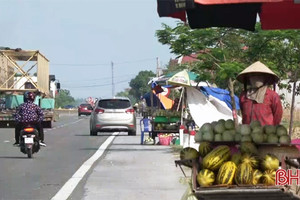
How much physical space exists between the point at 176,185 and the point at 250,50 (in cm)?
516

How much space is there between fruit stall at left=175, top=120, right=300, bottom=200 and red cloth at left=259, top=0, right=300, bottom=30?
1.47m

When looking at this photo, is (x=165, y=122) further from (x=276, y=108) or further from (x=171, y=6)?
(x=171, y=6)

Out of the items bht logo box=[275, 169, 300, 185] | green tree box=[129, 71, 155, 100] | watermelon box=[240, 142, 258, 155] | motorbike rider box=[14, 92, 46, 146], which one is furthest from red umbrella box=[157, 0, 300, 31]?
green tree box=[129, 71, 155, 100]

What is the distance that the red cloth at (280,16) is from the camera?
762 centimetres

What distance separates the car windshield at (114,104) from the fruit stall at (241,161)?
2398 cm

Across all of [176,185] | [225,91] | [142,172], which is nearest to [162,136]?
[225,91]

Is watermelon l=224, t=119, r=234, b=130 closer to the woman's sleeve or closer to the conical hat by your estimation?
the conical hat

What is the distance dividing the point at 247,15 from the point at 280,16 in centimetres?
44

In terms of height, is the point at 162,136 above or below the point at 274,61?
below

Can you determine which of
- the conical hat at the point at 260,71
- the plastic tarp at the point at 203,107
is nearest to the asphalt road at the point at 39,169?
the plastic tarp at the point at 203,107

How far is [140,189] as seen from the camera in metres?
12.2

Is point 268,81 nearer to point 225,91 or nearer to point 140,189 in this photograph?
point 140,189

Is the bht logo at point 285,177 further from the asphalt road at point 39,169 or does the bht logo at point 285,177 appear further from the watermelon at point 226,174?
the asphalt road at point 39,169

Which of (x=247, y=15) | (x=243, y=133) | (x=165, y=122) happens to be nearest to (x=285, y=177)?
(x=243, y=133)
